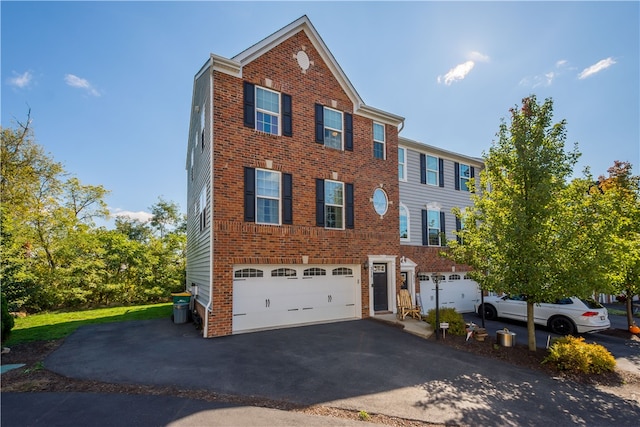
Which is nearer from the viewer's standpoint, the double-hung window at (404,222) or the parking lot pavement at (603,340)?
the parking lot pavement at (603,340)

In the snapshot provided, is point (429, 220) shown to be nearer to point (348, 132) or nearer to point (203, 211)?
point (348, 132)

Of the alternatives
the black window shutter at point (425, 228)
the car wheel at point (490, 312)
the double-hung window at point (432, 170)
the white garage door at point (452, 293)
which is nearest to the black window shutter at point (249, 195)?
the white garage door at point (452, 293)

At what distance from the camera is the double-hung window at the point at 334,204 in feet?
39.5

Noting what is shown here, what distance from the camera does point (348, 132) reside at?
13180mm

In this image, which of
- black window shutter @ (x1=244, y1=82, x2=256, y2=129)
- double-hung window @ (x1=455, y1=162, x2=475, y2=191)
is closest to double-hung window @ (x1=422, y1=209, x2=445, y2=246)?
double-hung window @ (x1=455, y1=162, x2=475, y2=191)

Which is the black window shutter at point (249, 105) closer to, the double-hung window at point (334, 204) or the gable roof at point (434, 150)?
the double-hung window at point (334, 204)

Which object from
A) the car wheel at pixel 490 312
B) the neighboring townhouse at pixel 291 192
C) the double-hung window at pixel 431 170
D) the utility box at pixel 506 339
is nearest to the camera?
the utility box at pixel 506 339

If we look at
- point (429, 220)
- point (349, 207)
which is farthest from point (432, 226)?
point (349, 207)

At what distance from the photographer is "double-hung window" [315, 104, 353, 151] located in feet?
40.6

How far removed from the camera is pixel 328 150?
41.0 feet

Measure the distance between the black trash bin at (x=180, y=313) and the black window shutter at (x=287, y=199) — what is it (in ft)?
17.5

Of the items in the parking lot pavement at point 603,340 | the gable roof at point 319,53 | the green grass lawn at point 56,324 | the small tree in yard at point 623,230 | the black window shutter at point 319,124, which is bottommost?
the parking lot pavement at point 603,340

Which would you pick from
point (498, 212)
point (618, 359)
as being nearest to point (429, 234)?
point (498, 212)

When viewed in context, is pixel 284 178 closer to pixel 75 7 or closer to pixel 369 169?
pixel 369 169
